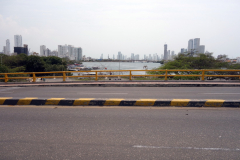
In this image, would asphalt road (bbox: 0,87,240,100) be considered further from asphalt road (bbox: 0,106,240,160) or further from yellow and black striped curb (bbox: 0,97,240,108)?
asphalt road (bbox: 0,106,240,160)

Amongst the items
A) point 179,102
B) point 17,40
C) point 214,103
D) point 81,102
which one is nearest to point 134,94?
point 179,102

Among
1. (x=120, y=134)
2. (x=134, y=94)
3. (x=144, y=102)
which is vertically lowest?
(x=120, y=134)

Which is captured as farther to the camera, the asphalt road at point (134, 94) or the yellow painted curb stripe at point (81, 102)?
the asphalt road at point (134, 94)

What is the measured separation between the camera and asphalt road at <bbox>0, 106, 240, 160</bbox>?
3.34 m

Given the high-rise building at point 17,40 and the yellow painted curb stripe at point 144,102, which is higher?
the high-rise building at point 17,40

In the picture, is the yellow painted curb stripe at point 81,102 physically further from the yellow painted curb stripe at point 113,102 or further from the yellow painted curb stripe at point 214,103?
the yellow painted curb stripe at point 214,103

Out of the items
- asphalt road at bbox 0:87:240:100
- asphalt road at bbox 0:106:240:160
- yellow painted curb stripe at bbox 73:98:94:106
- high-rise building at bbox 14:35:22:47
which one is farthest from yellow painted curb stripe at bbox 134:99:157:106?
high-rise building at bbox 14:35:22:47

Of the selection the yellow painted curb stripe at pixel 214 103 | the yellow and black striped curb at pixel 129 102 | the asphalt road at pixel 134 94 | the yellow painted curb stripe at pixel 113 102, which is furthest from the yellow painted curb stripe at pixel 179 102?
the yellow painted curb stripe at pixel 113 102

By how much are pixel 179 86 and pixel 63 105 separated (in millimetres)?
9146

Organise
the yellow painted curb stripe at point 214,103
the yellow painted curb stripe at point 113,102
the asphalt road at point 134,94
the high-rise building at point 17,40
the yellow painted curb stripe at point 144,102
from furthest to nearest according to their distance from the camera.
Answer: the high-rise building at point 17,40
the asphalt road at point 134,94
the yellow painted curb stripe at point 113,102
the yellow painted curb stripe at point 144,102
the yellow painted curb stripe at point 214,103

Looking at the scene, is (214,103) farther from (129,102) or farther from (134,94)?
(134,94)

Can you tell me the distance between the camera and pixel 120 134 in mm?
4145

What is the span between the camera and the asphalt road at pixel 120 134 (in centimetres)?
334

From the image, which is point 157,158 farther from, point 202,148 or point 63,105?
point 63,105
